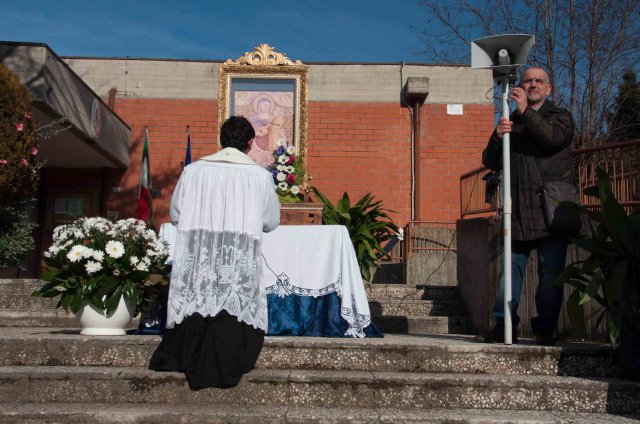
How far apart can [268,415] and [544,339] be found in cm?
207

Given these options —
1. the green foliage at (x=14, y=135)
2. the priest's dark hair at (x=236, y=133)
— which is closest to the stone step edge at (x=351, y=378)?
the priest's dark hair at (x=236, y=133)

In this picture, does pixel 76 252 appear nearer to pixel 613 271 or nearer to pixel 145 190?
pixel 613 271

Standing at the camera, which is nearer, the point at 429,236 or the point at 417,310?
the point at 417,310

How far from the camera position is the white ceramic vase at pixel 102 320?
464 cm

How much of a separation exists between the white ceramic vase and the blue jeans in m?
2.73

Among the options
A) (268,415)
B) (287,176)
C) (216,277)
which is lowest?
(268,415)

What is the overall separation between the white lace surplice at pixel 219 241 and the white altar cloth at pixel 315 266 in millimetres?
1014

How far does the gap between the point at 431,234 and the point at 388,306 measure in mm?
4876

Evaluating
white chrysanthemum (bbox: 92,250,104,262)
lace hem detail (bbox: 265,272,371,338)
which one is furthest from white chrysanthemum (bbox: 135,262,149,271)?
lace hem detail (bbox: 265,272,371,338)

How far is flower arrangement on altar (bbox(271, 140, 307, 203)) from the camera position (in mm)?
7910

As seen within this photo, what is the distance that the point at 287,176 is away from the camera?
8.06m

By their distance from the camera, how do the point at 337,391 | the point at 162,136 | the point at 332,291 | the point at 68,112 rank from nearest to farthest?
the point at 337,391
the point at 332,291
the point at 68,112
the point at 162,136

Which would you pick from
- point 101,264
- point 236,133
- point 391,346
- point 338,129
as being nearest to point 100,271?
point 101,264

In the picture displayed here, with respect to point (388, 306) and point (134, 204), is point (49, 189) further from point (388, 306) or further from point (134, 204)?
point (388, 306)
